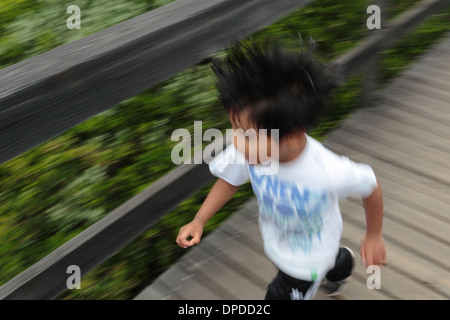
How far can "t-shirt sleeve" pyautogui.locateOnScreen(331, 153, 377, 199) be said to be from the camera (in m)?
1.45

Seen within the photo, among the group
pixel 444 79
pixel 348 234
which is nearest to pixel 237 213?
pixel 348 234

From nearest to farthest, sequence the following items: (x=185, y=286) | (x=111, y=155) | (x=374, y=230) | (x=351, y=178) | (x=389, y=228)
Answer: (x=351, y=178) < (x=374, y=230) < (x=185, y=286) < (x=389, y=228) < (x=111, y=155)

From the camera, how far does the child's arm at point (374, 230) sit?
1.55m

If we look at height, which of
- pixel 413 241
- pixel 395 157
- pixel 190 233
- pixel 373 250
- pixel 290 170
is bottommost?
pixel 413 241

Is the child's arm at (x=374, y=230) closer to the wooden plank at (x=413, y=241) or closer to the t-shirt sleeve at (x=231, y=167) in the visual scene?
the t-shirt sleeve at (x=231, y=167)

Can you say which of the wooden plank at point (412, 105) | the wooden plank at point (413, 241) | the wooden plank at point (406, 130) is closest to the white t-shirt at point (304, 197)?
the wooden plank at point (413, 241)

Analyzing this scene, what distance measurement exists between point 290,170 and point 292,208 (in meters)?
0.13

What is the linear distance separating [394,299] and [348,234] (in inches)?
14.9

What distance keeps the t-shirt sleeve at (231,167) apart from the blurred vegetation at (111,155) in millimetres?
403

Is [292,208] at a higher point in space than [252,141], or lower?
lower

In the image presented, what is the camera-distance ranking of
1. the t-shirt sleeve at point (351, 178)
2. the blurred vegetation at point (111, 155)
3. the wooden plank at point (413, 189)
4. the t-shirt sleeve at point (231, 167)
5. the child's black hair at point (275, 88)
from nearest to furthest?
the child's black hair at point (275, 88) < the t-shirt sleeve at point (351, 178) < the t-shirt sleeve at point (231, 167) < the wooden plank at point (413, 189) < the blurred vegetation at point (111, 155)

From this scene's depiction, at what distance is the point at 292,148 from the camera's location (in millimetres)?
1407

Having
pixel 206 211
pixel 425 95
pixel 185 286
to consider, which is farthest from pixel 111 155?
pixel 425 95

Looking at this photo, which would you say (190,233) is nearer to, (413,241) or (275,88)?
(275,88)
